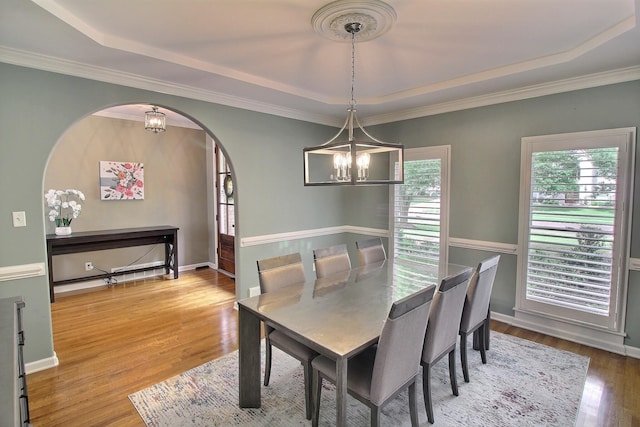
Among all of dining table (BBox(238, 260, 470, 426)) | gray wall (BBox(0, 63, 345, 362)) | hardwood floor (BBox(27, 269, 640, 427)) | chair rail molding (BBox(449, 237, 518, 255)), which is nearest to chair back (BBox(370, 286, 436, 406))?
dining table (BBox(238, 260, 470, 426))

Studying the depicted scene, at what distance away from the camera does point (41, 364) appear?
110 inches

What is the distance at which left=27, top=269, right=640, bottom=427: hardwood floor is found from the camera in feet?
7.53

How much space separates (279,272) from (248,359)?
701 mm

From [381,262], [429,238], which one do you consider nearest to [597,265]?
[429,238]

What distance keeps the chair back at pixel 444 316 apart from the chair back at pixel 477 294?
0.29 meters

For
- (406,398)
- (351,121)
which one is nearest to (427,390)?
(406,398)

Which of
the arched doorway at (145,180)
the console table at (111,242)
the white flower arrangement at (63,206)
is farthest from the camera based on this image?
the arched doorway at (145,180)

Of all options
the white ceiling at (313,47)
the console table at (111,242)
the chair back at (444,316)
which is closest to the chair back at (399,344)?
the chair back at (444,316)

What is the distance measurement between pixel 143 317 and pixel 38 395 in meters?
1.48

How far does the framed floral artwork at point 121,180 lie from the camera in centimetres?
507

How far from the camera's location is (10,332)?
1.46 m

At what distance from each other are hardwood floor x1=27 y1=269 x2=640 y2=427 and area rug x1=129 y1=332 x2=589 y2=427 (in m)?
0.11

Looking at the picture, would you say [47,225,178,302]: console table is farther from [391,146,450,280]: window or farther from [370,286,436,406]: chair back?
[370,286,436,406]: chair back

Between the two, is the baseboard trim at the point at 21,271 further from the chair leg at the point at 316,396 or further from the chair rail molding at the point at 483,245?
the chair rail molding at the point at 483,245
